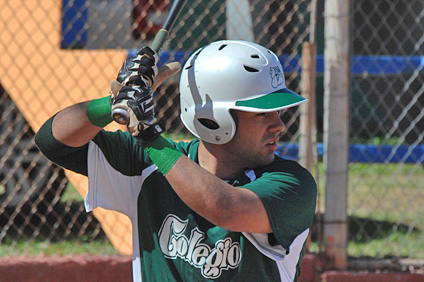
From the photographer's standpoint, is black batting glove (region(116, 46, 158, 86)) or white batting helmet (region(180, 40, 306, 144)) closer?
black batting glove (region(116, 46, 158, 86))

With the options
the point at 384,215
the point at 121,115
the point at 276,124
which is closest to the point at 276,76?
the point at 276,124

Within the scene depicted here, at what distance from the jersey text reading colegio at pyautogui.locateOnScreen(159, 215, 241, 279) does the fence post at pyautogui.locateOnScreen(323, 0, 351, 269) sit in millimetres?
2040

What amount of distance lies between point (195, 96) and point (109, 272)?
7.05 feet

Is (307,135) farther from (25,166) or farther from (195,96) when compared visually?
(25,166)

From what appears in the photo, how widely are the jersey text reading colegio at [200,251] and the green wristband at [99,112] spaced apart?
410 mm

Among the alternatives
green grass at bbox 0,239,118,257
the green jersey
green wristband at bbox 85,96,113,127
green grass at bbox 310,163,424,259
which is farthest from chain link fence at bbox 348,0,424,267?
green wristband at bbox 85,96,113,127

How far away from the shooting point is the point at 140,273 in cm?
233

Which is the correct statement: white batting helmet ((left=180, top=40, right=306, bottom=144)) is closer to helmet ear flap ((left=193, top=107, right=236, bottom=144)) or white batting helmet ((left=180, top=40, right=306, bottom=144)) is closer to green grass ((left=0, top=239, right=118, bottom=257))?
helmet ear flap ((left=193, top=107, right=236, bottom=144))

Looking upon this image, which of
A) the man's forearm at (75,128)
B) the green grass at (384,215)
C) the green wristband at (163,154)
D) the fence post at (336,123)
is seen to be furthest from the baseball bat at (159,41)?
the green grass at (384,215)

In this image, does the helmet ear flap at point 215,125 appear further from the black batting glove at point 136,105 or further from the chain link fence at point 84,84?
the chain link fence at point 84,84

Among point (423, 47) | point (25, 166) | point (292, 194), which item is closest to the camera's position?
point (292, 194)

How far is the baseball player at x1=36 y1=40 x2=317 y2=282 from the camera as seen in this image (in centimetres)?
199

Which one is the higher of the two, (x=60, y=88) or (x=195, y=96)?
(x=195, y=96)

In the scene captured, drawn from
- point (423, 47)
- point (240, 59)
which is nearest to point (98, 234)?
point (240, 59)
